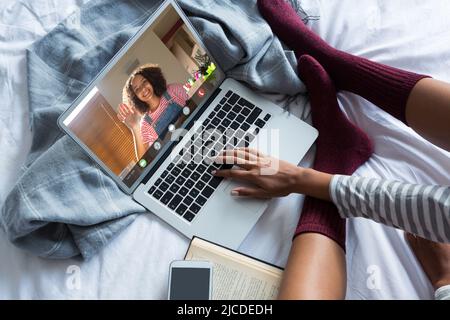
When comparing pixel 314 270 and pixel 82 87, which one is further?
pixel 82 87

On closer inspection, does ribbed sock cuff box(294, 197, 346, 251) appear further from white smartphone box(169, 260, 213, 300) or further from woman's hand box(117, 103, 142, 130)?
woman's hand box(117, 103, 142, 130)

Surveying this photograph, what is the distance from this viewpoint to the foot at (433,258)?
26.2 inches

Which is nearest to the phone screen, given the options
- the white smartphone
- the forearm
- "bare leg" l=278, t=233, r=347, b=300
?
the white smartphone

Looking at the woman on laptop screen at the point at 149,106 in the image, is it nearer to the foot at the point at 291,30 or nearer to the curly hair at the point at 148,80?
the curly hair at the point at 148,80

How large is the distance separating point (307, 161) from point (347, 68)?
0.63ft

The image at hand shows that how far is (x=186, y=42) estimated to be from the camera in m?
0.79

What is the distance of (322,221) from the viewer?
0.72 meters

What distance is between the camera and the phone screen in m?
0.65

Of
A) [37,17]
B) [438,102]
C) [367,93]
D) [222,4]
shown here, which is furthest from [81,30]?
[438,102]

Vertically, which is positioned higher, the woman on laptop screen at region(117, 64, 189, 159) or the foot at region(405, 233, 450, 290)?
the woman on laptop screen at region(117, 64, 189, 159)

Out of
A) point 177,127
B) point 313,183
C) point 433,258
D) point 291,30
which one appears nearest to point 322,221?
point 313,183

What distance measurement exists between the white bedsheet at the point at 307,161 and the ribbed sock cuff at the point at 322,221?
0.08 feet

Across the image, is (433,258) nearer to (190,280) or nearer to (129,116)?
(190,280)
